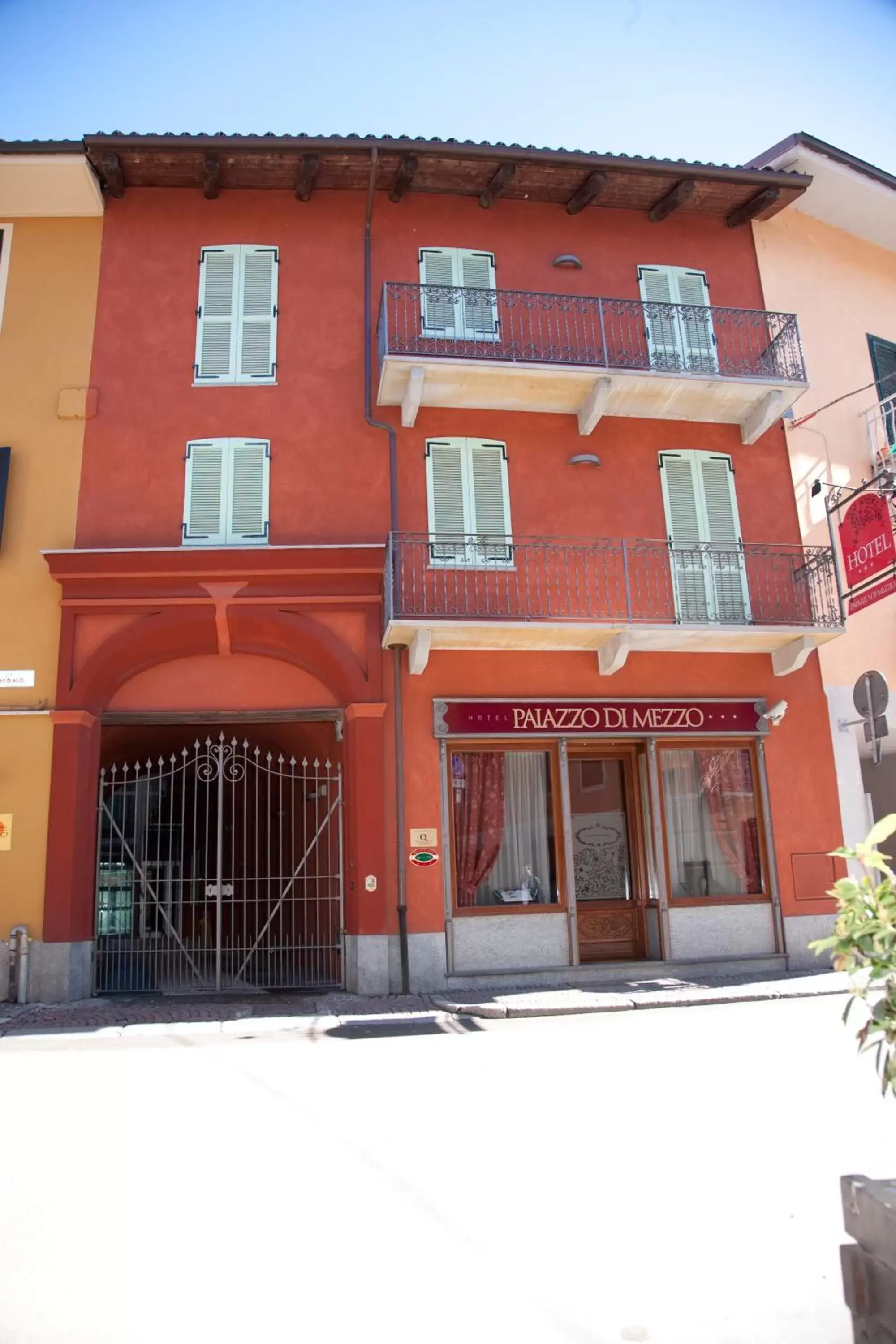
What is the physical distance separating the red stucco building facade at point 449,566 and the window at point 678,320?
3.0 inches

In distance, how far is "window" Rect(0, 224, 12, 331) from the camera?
13.6 m

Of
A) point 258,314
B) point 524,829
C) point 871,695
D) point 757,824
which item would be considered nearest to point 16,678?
point 258,314

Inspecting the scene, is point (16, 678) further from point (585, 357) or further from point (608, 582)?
point (585, 357)

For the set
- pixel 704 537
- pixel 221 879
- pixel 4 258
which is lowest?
pixel 221 879

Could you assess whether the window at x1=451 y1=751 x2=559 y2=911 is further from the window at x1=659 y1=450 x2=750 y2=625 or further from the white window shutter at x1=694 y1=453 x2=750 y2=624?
the white window shutter at x1=694 y1=453 x2=750 y2=624

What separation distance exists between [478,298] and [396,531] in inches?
147

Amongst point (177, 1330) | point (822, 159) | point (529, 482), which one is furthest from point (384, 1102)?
point (822, 159)

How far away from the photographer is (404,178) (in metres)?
13.8

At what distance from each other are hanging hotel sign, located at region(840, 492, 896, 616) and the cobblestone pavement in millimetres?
4695

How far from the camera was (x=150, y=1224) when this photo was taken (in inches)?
172

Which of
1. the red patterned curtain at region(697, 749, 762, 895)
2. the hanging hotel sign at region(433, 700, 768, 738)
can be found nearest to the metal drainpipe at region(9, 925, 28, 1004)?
the hanging hotel sign at region(433, 700, 768, 738)

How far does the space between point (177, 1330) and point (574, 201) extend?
14.5 metres

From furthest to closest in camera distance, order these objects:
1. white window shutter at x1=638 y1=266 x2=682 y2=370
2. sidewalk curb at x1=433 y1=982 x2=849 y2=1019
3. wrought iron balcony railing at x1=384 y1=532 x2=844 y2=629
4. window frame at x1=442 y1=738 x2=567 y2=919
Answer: white window shutter at x1=638 y1=266 x2=682 y2=370 → wrought iron balcony railing at x1=384 y1=532 x2=844 y2=629 → window frame at x1=442 y1=738 x2=567 y2=919 → sidewalk curb at x1=433 y1=982 x2=849 y2=1019

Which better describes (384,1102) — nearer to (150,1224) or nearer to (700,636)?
(150,1224)
